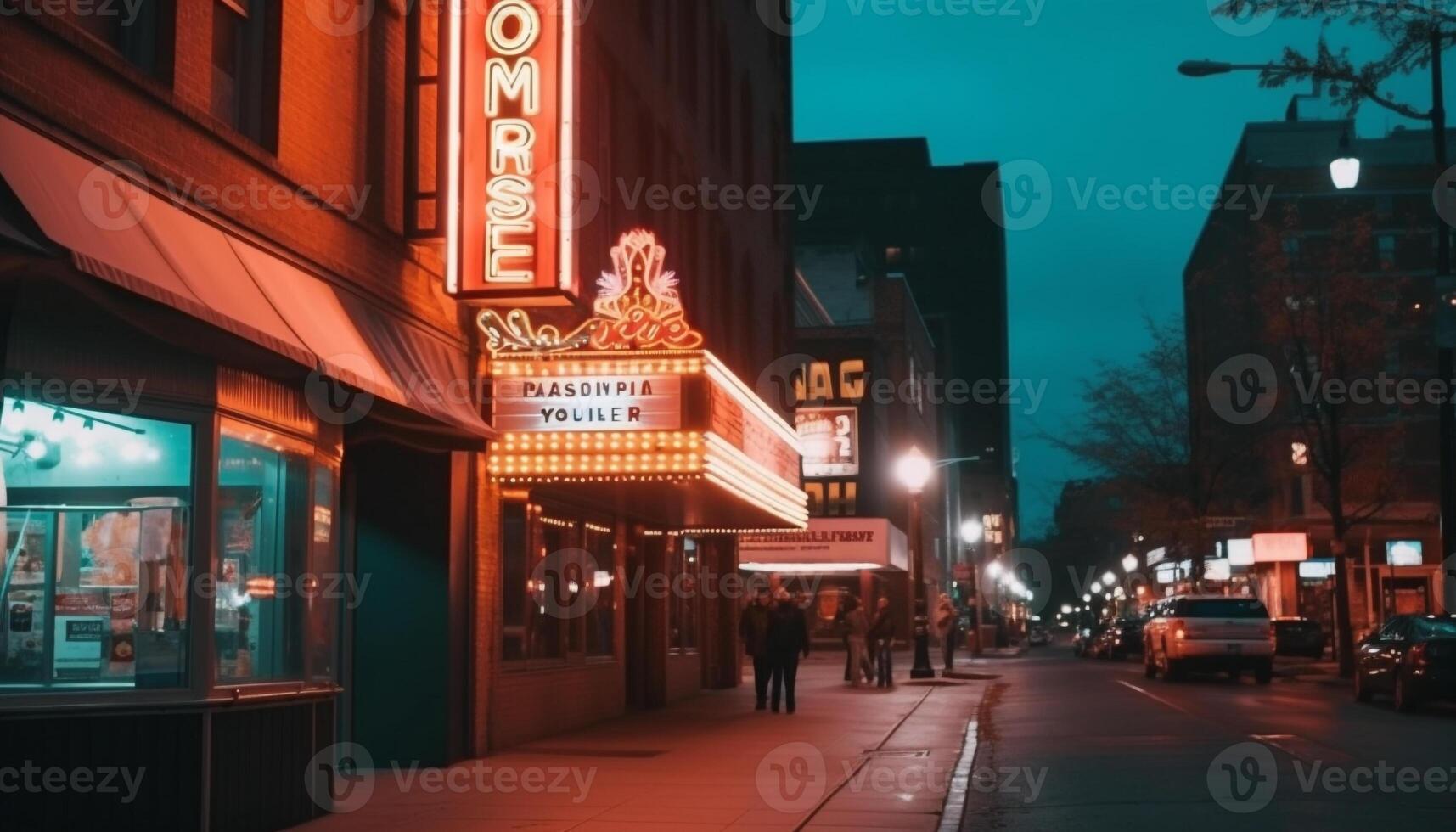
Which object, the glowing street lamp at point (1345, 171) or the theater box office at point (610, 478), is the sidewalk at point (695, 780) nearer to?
the theater box office at point (610, 478)

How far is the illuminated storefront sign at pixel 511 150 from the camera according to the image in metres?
14.5

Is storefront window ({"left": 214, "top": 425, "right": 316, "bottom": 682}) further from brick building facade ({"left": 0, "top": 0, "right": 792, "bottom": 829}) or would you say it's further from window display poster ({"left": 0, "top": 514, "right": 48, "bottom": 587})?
window display poster ({"left": 0, "top": 514, "right": 48, "bottom": 587})

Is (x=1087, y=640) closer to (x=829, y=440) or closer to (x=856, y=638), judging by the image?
(x=829, y=440)

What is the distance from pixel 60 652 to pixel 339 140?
5.23 metres

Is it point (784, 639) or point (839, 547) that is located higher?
point (839, 547)

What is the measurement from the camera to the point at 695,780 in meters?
14.8

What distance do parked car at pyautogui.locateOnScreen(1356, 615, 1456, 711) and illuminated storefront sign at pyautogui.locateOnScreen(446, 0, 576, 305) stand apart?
14.8 m

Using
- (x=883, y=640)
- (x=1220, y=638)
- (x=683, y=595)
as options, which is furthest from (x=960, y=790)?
(x=1220, y=638)

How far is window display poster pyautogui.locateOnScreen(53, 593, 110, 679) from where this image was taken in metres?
10.2

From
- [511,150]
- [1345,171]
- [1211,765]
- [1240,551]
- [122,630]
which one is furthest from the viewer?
[1240,551]

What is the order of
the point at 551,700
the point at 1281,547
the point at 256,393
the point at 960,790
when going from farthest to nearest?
the point at 1281,547
the point at 551,700
the point at 960,790
the point at 256,393

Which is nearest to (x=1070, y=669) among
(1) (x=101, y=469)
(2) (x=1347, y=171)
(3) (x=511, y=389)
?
(2) (x=1347, y=171)

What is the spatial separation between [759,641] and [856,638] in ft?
18.9

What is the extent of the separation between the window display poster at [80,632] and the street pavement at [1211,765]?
596 centimetres
